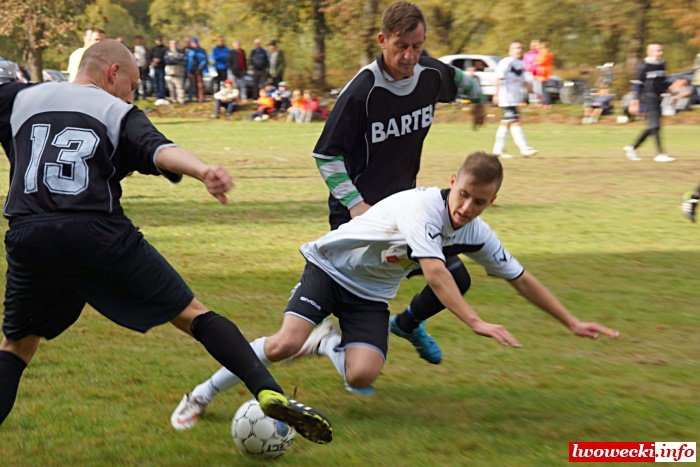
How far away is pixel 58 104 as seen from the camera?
407 cm

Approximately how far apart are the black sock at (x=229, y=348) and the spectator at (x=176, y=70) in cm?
3058

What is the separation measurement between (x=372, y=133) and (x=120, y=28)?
74.1 meters

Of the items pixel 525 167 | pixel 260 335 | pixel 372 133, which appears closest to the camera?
pixel 372 133

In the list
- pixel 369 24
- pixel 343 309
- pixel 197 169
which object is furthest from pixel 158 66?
pixel 197 169

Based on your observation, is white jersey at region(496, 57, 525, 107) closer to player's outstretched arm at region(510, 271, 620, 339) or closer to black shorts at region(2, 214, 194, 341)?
player's outstretched arm at region(510, 271, 620, 339)

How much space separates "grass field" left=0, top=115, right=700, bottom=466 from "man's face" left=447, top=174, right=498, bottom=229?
988 millimetres

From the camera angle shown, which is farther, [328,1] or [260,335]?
[328,1]

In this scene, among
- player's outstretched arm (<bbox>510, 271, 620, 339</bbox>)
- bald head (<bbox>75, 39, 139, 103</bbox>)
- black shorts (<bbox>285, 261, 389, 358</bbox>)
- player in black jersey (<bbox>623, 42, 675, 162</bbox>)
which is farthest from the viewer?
player in black jersey (<bbox>623, 42, 675, 162</bbox>)

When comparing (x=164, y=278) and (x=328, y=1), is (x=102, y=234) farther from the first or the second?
(x=328, y=1)

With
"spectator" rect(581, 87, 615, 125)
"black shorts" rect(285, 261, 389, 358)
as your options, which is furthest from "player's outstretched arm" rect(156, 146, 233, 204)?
"spectator" rect(581, 87, 615, 125)

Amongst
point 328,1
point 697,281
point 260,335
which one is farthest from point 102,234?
point 328,1

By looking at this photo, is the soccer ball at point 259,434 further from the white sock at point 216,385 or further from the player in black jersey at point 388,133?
the player in black jersey at point 388,133

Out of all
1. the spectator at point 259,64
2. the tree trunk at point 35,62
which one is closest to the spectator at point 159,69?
the spectator at point 259,64

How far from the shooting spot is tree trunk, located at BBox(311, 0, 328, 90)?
3622 cm
